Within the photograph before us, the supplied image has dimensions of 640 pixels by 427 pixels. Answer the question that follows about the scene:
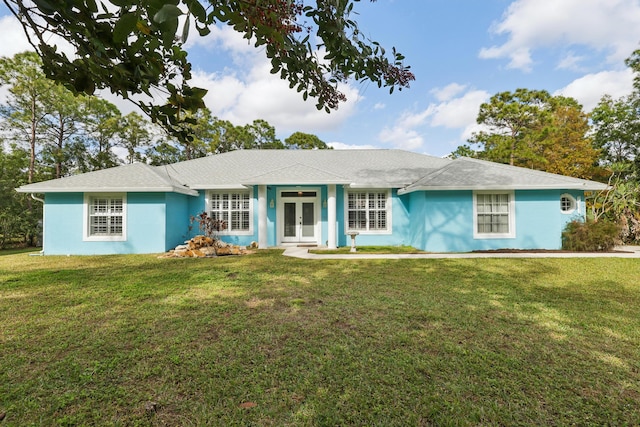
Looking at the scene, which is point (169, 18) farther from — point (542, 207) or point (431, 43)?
point (542, 207)

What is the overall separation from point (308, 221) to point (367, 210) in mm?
2848

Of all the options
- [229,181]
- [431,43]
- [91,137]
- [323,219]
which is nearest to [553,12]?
[431,43]

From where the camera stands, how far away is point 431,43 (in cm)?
789

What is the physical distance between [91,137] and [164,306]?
29.0 metres

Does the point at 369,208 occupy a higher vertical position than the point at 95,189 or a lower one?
lower

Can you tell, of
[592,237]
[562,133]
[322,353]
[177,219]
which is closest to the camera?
[322,353]

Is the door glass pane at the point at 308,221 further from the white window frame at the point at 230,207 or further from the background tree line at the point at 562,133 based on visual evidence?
the background tree line at the point at 562,133

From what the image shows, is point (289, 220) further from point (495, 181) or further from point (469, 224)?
point (495, 181)

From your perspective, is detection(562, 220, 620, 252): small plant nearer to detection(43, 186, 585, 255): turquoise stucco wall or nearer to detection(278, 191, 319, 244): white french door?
detection(43, 186, 585, 255): turquoise stucco wall

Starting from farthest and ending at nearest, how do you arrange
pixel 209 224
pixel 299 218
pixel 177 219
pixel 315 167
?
pixel 315 167 < pixel 299 218 < pixel 177 219 < pixel 209 224

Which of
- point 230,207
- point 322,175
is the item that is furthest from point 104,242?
point 322,175

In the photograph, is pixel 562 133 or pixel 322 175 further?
pixel 562 133

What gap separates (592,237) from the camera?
33.5 feet

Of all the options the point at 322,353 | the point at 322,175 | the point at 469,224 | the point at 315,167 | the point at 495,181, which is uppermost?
the point at 315,167
